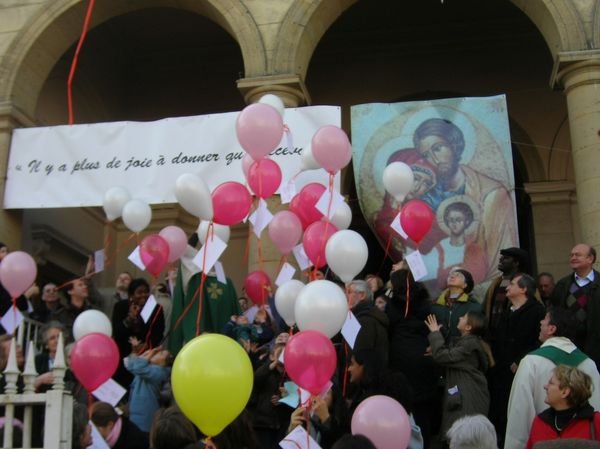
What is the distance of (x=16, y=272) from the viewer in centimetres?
759

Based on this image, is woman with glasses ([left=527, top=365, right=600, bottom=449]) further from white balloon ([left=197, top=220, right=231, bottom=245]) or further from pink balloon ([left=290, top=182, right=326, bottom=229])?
white balloon ([left=197, top=220, right=231, bottom=245])

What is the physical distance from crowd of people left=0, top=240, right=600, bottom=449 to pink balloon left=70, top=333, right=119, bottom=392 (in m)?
0.33

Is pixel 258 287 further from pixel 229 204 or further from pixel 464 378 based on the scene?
pixel 464 378

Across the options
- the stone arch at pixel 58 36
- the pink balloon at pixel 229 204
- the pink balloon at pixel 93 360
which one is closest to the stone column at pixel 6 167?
the stone arch at pixel 58 36

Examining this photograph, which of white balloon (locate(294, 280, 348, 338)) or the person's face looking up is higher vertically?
the person's face looking up

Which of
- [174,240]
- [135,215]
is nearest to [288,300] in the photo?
[174,240]

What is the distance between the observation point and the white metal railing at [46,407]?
163 inches

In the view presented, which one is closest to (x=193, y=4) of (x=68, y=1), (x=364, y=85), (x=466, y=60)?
(x=68, y=1)

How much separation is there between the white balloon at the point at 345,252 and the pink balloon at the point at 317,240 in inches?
13.8

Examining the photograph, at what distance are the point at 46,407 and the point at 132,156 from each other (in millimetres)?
5658

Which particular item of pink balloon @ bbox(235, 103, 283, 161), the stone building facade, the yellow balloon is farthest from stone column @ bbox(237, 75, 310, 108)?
the yellow balloon

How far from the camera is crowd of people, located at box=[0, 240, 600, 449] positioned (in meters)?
5.26

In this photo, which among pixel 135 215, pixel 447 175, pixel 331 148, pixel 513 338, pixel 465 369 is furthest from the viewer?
pixel 447 175

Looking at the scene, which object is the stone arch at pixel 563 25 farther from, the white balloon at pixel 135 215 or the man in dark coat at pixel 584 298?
the white balloon at pixel 135 215
